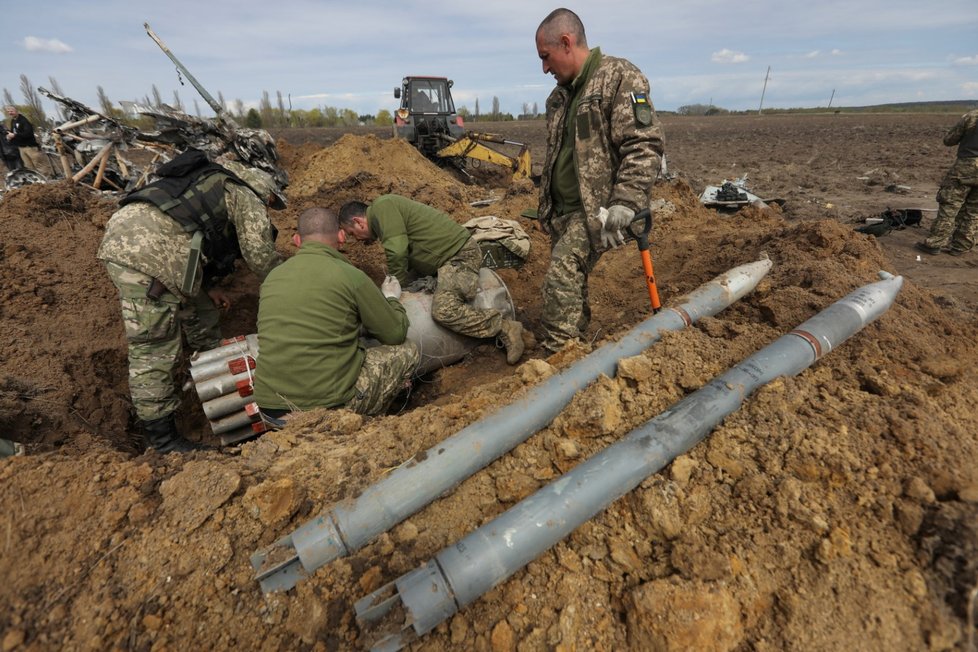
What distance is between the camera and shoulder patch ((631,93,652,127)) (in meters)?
2.64

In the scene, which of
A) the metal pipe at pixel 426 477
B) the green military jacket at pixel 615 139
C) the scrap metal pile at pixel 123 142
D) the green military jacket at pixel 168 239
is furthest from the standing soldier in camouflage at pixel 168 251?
the scrap metal pile at pixel 123 142

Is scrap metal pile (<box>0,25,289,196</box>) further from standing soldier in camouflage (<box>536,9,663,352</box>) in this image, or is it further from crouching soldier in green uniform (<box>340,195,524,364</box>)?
standing soldier in camouflage (<box>536,9,663,352</box>)

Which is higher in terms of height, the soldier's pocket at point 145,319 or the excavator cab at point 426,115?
the excavator cab at point 426,115

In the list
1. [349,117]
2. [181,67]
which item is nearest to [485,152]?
[181,67]

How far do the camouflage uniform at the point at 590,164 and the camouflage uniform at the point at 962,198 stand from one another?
5.92m

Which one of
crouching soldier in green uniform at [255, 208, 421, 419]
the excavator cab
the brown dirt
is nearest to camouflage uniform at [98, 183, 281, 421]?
the brown dirt

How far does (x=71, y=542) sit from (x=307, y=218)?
206 cm

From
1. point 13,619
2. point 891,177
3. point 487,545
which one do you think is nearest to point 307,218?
point 13,619

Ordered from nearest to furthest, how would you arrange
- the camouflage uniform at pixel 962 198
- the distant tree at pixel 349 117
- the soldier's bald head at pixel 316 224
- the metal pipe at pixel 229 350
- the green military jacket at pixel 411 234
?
the soldier's bald head at pixel 316 224 < the metal pipe at pixel 229 350 < the green military jacket at pixel 411 234 < the camouflage uniform at pixel 962 198 < the distant tree at pixel 349 117

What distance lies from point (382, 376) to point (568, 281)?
1500mm

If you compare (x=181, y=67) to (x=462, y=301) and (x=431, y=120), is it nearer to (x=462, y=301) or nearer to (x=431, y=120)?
(x=431, y=120)

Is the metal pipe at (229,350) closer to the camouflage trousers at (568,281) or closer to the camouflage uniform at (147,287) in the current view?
the camouflage uniform at (147,287)

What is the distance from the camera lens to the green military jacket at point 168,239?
2.94m

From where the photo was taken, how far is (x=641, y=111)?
2648mm
